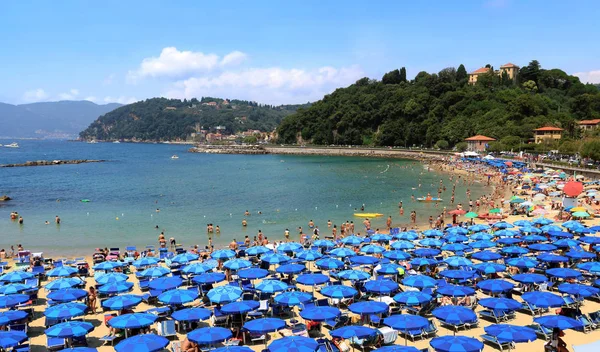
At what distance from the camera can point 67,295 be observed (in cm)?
1439

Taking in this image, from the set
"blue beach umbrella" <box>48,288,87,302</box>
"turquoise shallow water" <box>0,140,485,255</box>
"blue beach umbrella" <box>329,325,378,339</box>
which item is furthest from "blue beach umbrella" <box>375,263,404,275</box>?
"turquoise shallow water" <box>0,140,485,255</box>

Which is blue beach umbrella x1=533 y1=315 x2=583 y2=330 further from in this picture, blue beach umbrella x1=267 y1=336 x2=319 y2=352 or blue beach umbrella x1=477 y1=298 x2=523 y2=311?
blue beach umbrella x1=267 y1=336 x2=319 y2=352

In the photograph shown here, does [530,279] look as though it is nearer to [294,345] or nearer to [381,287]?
[381,287]

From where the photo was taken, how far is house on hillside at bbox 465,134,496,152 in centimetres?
9200

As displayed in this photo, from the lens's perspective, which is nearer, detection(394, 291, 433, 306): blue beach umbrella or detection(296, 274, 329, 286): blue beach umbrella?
detection(394, 291, 433, 306): blue beach umbrella

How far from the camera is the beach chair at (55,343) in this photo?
1235cm

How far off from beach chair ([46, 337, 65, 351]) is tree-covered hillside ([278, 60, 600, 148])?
278ft

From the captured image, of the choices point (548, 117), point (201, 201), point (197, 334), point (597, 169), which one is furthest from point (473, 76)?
point (197, 334)

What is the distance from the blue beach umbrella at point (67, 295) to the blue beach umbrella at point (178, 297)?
285 centimetres

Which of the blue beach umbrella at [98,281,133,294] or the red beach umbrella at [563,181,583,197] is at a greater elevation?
the red beach umbrella at [563,181,583,197]

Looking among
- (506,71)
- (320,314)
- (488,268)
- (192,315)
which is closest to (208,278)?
(192,315)

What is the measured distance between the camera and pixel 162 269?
17.4 metres

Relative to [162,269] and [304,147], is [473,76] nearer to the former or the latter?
[304,147]

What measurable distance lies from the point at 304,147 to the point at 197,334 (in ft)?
434
